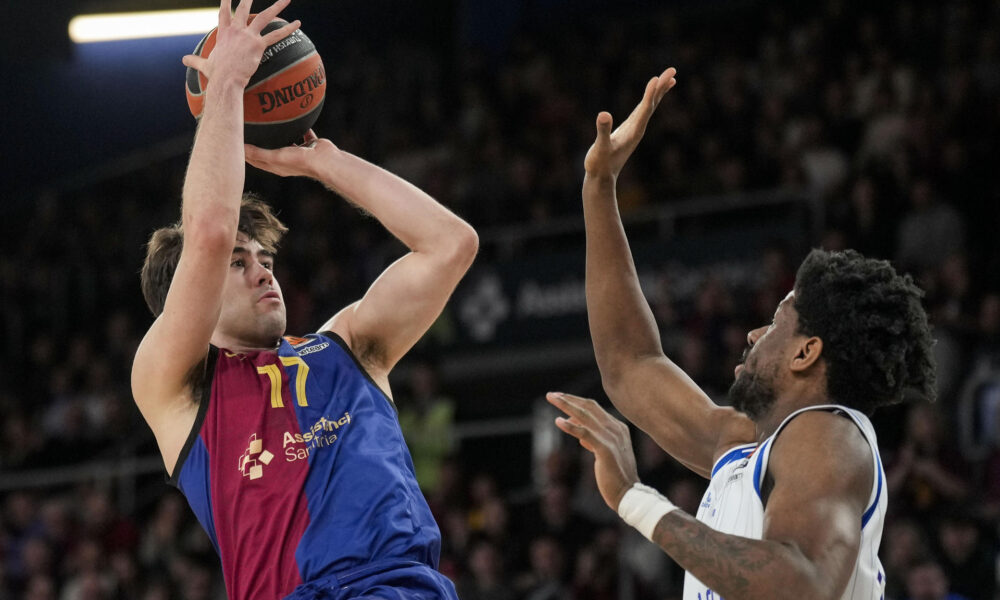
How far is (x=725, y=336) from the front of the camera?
8688mm

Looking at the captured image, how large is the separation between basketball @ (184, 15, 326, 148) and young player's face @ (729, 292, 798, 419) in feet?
5.23

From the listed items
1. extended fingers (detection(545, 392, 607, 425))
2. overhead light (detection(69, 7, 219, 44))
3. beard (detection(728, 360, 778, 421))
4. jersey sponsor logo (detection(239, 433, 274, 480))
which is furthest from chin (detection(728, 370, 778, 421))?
overhead light (detection(69, 7, 219, 44))

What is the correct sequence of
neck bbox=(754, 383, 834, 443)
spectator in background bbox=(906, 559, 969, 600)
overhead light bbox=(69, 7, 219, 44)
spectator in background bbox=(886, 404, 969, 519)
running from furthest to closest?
1. overhead light bbox=(69, 7, 219, 44)
2. spectator in background bbox=(886, 404, 969, 519)
3. spectator in background bbox=(906, 559, 969, 600)
4. neck bbox=(754, 383, 834, 443)

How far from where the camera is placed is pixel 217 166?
3428 millimetres

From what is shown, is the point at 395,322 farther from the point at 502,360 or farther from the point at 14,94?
the point at 14,94

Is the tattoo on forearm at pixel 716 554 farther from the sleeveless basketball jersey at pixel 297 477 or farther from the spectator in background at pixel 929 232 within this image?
the spectator in background at pixel 929 232

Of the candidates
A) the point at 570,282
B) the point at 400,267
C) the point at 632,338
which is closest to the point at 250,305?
the point at 400,267

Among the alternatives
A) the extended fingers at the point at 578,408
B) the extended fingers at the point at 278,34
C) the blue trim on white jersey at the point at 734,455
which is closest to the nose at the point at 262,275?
the extended fingers at the point at 278,34

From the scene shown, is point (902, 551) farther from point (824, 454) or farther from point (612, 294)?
point (824, 454)

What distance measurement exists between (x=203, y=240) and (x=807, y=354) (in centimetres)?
164

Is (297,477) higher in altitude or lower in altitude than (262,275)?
lower

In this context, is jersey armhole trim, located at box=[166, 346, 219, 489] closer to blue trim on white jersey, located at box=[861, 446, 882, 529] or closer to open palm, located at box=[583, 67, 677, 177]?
open palm, located at box=[583, 67, 677, 177]

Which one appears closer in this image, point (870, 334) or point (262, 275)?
point (870, 334)

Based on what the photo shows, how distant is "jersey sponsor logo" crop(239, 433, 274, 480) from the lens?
3498mm
